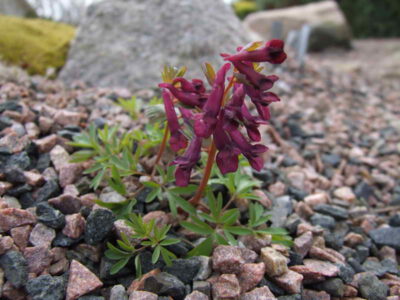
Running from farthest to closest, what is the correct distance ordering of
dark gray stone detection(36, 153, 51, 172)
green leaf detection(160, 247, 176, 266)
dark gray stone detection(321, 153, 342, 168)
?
dark gray stone detection(321, 153, 342, 168) → dark gray stone detection(36, 153, 51, 172) → green leaf detection(160, 247, 176, 266)

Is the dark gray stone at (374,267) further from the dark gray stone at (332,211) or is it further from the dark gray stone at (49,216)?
the dark gray stone at (49,216)

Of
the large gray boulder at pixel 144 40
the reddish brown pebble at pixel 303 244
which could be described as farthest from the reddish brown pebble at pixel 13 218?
the large gray boulder at pixel 144 40

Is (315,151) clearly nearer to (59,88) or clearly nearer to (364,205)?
(364,205)

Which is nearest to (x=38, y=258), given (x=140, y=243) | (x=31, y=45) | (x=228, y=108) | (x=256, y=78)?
(x=140, y=243)

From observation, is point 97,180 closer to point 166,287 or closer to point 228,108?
point 166,287

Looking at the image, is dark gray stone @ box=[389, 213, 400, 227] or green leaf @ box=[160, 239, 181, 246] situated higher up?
green leaf @ box=[160, 239, 181, 246]

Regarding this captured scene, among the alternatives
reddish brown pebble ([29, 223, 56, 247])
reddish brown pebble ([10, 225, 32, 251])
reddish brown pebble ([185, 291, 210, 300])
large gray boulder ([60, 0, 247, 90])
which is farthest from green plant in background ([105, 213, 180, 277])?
large gray boulder ([60, 0, 247, 90])

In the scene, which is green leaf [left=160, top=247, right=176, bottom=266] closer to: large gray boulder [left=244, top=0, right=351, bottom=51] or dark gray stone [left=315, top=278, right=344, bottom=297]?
dark gray stone [left=315, top=278, right=344, bottom=297]

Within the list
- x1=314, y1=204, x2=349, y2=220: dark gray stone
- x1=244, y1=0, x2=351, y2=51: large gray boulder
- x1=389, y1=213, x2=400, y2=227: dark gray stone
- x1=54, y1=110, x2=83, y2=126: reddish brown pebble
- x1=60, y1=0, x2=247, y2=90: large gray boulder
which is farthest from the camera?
x1=244, y1=0, x2=351, y2=51: large gray boulder
